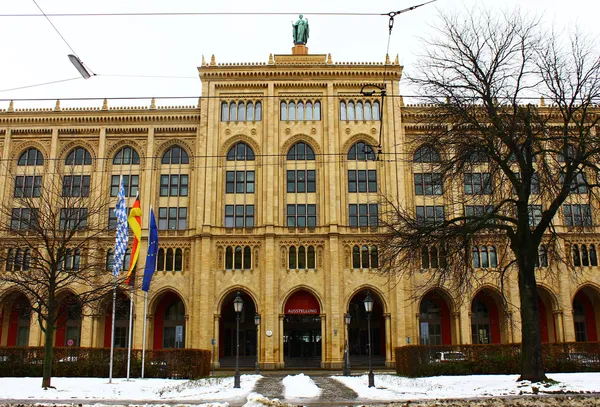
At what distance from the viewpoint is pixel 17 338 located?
48594 mm

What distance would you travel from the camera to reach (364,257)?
46.5m

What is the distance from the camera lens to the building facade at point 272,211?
4572cm

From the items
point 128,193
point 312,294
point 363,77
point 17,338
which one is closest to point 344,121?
point 363,77

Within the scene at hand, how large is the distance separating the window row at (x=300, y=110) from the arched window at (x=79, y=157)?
1669cm

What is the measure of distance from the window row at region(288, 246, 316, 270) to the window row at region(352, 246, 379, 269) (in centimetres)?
321

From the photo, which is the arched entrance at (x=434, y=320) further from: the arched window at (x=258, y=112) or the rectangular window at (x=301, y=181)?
the arched window at (x=258, y=112)

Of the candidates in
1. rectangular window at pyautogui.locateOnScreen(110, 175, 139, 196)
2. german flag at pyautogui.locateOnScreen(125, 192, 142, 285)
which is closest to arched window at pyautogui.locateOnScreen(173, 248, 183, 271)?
rectangular window at pyautogui.locateOnScreen(110, 175, 139, 196)

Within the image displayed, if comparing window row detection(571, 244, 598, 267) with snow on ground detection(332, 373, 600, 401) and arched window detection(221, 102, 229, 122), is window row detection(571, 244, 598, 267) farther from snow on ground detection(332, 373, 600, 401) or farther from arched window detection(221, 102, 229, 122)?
arched window detection(221, 102, 229, 122)

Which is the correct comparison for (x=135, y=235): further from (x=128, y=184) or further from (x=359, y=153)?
(x=359, y=153)

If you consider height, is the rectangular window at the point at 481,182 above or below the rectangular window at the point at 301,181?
below

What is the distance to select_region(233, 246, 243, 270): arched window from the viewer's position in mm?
46375

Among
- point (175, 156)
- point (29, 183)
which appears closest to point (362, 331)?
point (175, 156)

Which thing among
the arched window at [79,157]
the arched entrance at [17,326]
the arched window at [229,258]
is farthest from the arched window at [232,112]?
the arched entrance at [17,326]

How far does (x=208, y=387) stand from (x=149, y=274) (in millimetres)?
7387
